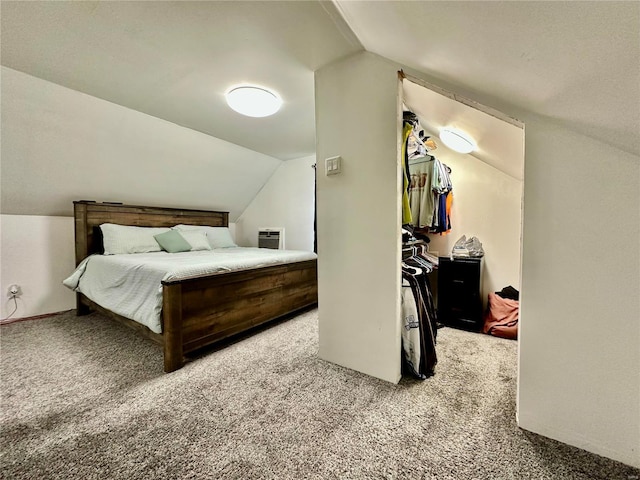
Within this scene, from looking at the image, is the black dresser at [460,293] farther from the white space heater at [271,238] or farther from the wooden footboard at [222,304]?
the white space heater at [271,238]

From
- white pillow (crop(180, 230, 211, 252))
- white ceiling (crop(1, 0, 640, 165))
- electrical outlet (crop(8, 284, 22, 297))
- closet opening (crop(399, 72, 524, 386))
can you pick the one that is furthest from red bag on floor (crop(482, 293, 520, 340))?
electrical outlet (crop(8, 284, 22, 297))

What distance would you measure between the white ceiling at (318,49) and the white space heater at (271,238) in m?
2.05

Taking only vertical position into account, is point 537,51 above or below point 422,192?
above

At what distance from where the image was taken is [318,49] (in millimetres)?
1566

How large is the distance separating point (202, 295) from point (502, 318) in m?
2.54

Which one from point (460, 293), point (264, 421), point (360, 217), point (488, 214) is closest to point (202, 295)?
point (264, 421)

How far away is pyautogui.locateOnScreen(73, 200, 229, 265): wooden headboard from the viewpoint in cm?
284

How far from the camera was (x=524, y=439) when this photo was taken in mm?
1104

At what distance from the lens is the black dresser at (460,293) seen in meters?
2.34

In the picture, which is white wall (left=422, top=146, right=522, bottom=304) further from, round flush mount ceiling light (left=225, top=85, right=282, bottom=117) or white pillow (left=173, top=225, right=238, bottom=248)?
white pillow (left=173, top=225, right=238, bottom=248)

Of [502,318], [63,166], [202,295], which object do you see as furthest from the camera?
[63,166]

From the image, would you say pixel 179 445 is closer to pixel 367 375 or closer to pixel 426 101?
pixel 367 375

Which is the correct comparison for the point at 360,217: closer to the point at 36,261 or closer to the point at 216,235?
the point at 216,235

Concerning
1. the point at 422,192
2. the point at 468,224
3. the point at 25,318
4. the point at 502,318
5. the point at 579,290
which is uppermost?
the point at 422,192
